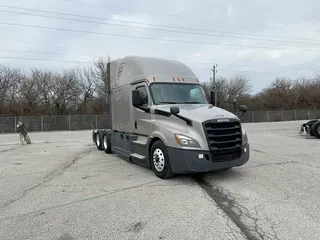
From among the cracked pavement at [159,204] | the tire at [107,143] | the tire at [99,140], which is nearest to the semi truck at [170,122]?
the cracked pavement at [159,204]

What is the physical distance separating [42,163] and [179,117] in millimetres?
5744

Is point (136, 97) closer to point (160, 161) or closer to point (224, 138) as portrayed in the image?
point (160, 161)

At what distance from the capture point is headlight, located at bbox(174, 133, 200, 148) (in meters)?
6.14

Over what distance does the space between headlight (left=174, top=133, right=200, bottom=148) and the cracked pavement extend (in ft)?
2.90

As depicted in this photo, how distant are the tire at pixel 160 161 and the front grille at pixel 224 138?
1.09m

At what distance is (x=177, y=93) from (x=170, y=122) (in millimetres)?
1299

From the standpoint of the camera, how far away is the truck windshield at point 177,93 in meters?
7.40

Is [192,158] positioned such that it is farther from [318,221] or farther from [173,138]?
[318,221]

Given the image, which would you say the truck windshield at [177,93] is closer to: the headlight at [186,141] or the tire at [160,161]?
the tire at [160,161]

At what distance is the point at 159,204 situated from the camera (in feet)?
16.3

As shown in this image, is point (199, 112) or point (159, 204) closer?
point (159, 204)

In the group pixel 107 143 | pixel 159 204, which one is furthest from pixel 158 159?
pixel 107 143

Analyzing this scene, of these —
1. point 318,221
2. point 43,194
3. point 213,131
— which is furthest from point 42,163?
point 318,221

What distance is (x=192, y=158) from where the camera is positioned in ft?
20.0
